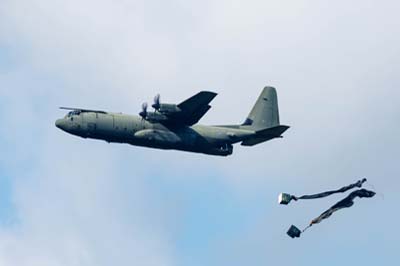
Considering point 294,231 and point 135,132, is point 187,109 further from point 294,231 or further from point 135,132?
point 294,231

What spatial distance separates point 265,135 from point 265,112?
7.82 meters

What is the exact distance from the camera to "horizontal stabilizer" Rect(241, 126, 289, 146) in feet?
373

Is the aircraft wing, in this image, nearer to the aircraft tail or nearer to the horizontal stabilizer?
the horizontal stabilizer

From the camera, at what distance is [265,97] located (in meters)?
125

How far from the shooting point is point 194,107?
11181 centimetres

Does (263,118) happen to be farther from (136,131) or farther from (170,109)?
(136,131)

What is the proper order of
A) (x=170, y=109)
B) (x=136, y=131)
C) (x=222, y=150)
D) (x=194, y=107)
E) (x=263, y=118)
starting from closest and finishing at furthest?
(x=136, y=131) → (x=170, y=109) → (x=194, y=107) → (x=222, y=150) → (x=263, y=118)

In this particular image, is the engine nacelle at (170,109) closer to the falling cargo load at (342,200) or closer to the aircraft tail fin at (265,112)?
the aircraft tail fin at (265,112)

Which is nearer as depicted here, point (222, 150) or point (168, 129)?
point (168, 129)

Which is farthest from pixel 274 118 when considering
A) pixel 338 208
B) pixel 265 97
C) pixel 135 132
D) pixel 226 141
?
pixel 338 208

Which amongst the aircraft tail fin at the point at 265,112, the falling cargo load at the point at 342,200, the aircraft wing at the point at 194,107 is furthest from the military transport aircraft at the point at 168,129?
the falling cargo load at the point at 342,200

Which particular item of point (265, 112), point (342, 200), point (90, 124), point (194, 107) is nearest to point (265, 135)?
point (265, 112)

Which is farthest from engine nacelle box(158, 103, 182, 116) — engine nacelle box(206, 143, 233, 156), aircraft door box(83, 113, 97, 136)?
aircraft door box(83, 113, 97, 136)

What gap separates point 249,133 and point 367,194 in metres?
32.6
